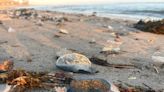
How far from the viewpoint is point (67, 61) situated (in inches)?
164

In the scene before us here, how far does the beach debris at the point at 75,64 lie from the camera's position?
161 inches

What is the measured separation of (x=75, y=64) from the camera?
412 cm

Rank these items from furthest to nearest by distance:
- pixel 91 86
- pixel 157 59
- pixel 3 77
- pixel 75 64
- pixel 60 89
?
1. pixel 157 59
2. pixel 75 64
3. pixel 3 77
4. pixel 60 89
5. pixel 91 86

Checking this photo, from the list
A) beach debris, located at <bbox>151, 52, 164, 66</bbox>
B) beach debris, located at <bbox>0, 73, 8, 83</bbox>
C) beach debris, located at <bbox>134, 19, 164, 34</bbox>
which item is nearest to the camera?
beach debris, located at <bbox>0, 73, 8, 83</bbox>

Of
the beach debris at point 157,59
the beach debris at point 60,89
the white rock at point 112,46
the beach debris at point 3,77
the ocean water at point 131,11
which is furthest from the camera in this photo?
the ocean water at point 131,11

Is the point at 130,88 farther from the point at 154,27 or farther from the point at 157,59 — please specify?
the point at 154,27

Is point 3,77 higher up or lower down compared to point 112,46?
higher up

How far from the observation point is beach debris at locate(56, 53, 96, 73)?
13.4ft

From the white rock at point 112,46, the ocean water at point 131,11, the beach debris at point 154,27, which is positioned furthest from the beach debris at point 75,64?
the ocean water at point 131,11

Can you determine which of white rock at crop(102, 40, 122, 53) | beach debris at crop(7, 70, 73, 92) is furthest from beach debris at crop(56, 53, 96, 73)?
white rock at crop(102, 40, 122, 53)

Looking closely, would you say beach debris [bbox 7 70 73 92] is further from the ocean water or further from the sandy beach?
the ocean water

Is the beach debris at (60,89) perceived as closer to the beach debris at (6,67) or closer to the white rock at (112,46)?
the beach debris at (6,67)

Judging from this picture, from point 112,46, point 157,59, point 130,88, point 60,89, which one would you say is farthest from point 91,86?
point 112,46

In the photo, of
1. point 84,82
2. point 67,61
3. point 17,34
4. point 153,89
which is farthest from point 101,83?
point 17,34
